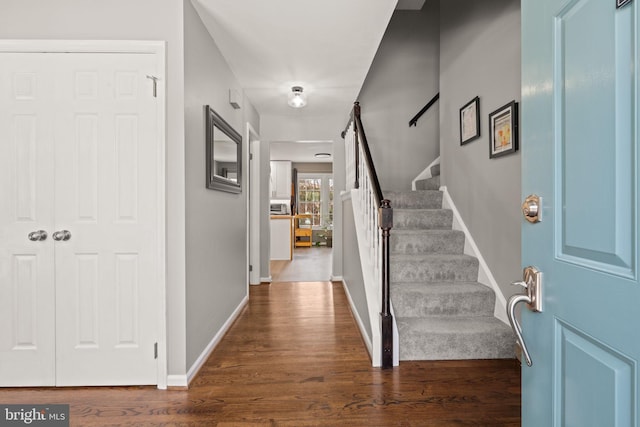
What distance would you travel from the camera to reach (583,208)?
0.67 m

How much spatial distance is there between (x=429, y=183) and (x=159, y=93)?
3.17 m

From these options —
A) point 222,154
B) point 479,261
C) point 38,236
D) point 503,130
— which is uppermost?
point 503,130

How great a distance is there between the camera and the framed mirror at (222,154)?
7.96 feet

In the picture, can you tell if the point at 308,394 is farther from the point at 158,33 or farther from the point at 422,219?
the point at 158,33

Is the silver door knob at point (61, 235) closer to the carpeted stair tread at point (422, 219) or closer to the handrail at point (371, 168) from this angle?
the handrail at point (371, 168)

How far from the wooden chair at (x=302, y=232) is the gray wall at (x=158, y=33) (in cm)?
704

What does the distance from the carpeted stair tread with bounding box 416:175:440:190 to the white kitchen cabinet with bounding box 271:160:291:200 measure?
16.2 feet

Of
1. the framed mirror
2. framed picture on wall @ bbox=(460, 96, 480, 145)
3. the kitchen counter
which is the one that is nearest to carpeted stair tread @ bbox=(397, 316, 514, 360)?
framed picture on wall @ bbox=(460, 96, 480, 145)

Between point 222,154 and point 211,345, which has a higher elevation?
point 222,154

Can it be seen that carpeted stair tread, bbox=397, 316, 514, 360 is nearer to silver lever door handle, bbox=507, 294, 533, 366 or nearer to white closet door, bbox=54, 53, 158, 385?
silver lever door handle, bbox=507, 294, 533, 366

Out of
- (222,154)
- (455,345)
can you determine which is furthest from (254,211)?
(455,345)

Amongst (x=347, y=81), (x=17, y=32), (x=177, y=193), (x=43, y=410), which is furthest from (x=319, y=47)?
(x=43, y=410)

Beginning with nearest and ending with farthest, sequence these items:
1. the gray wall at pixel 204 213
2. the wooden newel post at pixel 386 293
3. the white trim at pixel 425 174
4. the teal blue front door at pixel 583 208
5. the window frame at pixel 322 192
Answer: the teal blue front door at pixel 583 208, the gray wall at pixel 204 213, the wooden newel post at pixel 386 293, the white trim at pixel 425 174, the window frame at pixel 322 192

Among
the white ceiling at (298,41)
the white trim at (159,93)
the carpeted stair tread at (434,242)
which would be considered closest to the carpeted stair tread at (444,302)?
the carpeted stair tread at (434,242)
